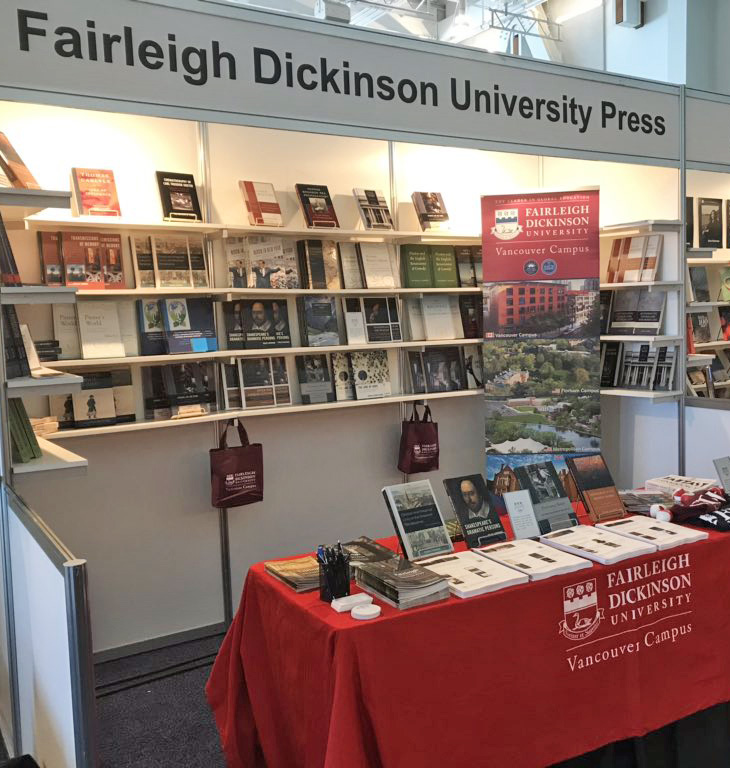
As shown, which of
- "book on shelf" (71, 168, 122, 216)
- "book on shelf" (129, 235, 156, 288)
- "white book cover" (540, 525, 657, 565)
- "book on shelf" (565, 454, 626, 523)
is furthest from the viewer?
"book on shelf" (129, 235, 156, 288)

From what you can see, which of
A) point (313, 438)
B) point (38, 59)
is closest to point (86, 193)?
point (38, 59)

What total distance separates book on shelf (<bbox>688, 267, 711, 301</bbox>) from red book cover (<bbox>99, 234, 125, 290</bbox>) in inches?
136

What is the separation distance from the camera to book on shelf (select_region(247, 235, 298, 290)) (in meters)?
4.02

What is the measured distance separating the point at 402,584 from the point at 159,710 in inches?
62.3

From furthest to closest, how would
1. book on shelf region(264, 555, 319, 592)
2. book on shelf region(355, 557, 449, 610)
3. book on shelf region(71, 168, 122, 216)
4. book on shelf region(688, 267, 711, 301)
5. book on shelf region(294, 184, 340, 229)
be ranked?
book on shelf region(688, 267, 711, 301), book on shelf region(294, 184, 340, 229), book on shelf region(71, 168, 122, 216), book on shelf region(264, 555, 319, 592), book on shelf region(355, 557, 449, 610)

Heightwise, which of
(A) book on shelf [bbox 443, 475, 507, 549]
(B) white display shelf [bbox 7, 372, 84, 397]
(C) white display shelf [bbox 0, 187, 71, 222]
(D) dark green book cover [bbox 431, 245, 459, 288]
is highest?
(C) white display shelf [bbox 0, 187, 71, 222]

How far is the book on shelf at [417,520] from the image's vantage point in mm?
2539

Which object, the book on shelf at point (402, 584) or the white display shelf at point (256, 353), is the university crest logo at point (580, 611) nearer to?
the book on shelf at point (402, 584)

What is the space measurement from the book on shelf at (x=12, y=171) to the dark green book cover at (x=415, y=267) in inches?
87.4

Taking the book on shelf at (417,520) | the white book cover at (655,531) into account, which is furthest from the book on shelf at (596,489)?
the book on shelf at (417,520)

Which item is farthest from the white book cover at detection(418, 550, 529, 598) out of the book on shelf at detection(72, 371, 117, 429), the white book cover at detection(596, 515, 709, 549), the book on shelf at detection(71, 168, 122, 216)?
the book on shelf at detection(71, 168, 122, 216)

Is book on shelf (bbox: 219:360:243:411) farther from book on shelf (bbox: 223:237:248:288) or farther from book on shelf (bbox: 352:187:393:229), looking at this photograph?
book on shelf (bbox: 352:187:393:229)

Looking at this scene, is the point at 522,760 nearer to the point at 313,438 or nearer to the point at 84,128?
the point at 313,438

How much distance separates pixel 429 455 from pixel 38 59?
2872mm
